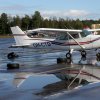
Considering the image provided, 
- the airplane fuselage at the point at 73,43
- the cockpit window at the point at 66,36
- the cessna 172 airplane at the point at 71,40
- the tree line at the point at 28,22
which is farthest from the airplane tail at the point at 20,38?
the tree line at the point at 28,22

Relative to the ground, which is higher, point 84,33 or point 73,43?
point 84,33

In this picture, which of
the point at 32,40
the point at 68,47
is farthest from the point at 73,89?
the point at 32,40

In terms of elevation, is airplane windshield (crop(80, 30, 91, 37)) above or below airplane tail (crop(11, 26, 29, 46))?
above

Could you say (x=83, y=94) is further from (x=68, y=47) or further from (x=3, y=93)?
(x=68, y=47)

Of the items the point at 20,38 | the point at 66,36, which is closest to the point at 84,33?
the point at 66,36

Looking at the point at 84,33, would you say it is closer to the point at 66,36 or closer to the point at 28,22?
the point at 66,36

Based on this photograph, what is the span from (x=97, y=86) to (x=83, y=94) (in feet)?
4.87

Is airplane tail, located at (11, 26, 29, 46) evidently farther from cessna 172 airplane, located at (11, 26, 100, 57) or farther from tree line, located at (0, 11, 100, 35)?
tree line, located at (0, 11, 100, 35)

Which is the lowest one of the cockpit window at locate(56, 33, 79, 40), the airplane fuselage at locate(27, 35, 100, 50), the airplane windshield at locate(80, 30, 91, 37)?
the airplane fuselage at locate(27, 35, 100, 50)

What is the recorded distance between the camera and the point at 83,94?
9578mm

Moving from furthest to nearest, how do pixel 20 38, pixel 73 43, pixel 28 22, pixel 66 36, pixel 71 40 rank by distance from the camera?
pixel 28 22 → pixel 20 38 → pixel 66 36 → pixel 71 40 → pixel 73 43

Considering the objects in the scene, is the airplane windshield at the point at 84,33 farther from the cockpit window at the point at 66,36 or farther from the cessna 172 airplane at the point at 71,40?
the cockpit window at the point at 66,36

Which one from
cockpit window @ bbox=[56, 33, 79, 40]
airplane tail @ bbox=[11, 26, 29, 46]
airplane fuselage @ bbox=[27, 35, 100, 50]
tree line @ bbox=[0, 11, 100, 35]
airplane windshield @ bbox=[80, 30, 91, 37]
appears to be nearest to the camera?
airplane fuselage @ bbox=[27, 35, 100, 50]

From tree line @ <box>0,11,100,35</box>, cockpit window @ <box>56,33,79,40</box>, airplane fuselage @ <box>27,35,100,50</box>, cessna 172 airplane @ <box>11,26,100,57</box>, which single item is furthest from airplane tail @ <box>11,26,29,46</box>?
tree line @ <box>0,11,100,35</box>
